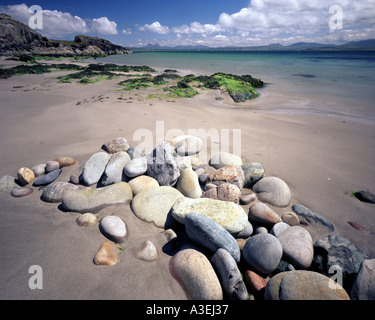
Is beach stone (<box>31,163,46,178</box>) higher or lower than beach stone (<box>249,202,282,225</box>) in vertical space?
higher

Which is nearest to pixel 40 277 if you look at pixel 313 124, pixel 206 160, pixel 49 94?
pixel 206 160

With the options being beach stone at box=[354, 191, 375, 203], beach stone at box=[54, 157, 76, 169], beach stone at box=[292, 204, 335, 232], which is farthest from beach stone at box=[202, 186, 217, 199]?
beach stone at box=[54, 157, 76, 169]

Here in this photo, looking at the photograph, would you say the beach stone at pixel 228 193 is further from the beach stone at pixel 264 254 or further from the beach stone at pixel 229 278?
the beach stone at pixel 229 278

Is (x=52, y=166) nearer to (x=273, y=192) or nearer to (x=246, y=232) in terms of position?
(x=246, y=232)

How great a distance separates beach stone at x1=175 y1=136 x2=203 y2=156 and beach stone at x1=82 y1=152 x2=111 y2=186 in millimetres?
1526

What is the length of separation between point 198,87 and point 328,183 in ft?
32.8

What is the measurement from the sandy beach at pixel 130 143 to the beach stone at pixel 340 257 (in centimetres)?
23

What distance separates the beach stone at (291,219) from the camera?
2.73 metres

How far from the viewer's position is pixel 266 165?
407 centimetres

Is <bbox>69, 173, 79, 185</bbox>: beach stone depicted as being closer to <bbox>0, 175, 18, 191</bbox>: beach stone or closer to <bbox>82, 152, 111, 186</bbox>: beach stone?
<bbox>82, 152, 111, 186</bbox>: beach stone

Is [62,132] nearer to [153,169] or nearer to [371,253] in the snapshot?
[153,169]

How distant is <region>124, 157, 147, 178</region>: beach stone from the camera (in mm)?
3227

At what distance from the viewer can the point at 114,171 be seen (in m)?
3.28

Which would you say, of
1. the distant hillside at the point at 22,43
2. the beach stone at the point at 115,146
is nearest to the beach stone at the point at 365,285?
the beach stone at the point at 115,146
